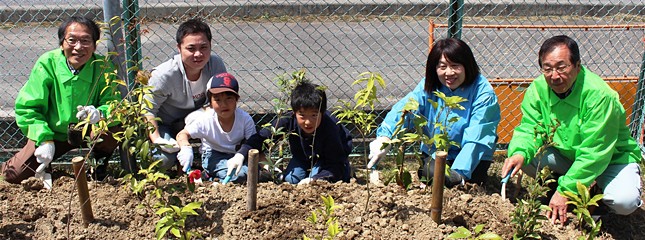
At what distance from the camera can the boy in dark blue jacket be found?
11.7 ft

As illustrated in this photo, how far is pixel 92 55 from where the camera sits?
3779 millimetres

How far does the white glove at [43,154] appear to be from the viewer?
363cm

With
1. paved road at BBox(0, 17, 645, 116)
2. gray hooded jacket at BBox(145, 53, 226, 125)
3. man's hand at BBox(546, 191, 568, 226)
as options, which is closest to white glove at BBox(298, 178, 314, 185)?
gray hooded jacket at BBox(145, 53, 226, 125)

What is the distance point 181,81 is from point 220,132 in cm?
39

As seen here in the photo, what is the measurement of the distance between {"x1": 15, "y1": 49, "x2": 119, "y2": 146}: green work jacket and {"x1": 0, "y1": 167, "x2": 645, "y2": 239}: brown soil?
0.39 metres

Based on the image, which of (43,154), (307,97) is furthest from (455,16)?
(43,154)

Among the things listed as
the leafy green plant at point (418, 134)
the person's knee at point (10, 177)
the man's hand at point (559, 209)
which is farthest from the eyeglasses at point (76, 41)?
the man's hand at point (559, 209)

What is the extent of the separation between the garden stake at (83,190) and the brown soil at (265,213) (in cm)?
4

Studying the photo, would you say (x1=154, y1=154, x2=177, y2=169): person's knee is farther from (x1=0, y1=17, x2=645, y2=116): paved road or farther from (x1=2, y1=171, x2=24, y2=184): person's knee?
(x1=0, y1=17, x2=645, y2=116): paved road

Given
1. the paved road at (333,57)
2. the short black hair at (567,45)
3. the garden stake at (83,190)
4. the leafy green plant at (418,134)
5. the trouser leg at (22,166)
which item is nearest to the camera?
the garden stake at (83,190)

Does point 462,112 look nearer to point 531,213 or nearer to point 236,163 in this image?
point 531,213

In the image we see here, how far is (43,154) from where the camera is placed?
363cm

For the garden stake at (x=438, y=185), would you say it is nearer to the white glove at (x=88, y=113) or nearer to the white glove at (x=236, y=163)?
the white glove at (x=236, y=163)

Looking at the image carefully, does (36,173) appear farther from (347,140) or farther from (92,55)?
(347,140)
